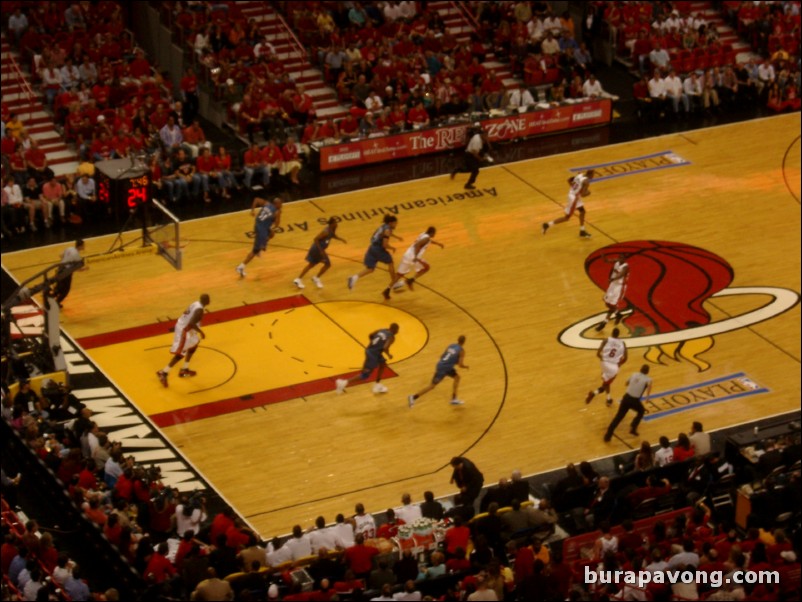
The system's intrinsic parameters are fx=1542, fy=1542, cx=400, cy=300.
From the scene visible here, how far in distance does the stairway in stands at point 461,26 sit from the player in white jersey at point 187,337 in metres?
17.0

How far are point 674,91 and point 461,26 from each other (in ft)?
21.7

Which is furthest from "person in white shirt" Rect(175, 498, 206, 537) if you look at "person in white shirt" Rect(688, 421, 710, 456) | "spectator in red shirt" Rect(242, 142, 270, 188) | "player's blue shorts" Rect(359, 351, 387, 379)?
"spectator in red shirt" Rect(242, 142, 270, 188)

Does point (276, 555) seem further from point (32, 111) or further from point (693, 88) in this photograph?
point (693, 88)

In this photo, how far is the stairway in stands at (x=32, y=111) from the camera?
3412 centimetres

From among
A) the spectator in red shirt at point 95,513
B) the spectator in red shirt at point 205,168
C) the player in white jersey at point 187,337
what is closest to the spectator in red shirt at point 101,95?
the spectator in red shirt at point 205,168

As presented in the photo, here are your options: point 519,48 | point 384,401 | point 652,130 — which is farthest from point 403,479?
point 519,48

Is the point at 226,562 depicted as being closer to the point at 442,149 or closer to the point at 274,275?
the point at 274,275

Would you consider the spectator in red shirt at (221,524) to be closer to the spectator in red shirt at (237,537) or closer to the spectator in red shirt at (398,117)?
the spectator in red shirt at (237,537)

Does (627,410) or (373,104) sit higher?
(373,104)

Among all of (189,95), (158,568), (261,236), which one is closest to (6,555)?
(158,568)

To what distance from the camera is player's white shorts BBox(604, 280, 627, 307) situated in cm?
2700

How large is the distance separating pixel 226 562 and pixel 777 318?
1270 cm

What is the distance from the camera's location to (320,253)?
92.8 ft

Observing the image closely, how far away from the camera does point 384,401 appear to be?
25359mm
